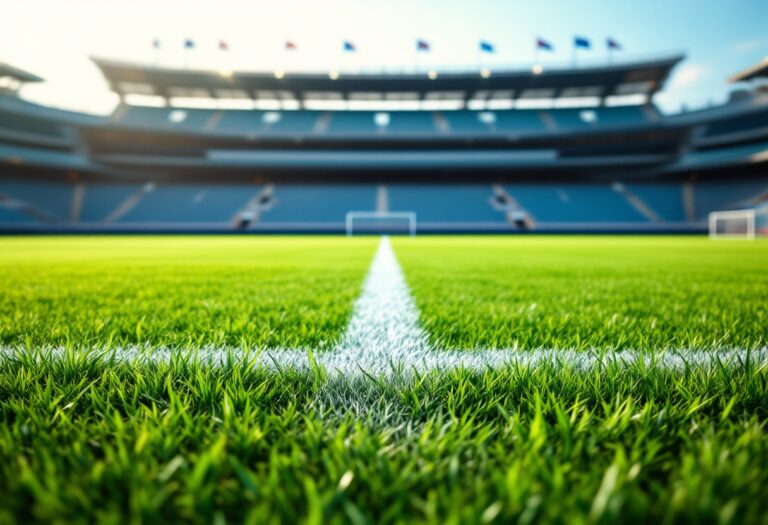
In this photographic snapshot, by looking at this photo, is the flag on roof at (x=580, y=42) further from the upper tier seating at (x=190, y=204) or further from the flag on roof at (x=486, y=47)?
the upper tier seating at (x=190, y=204)

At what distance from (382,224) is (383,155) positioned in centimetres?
585

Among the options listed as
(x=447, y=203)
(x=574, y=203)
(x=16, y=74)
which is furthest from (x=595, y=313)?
(x=16, y=74)

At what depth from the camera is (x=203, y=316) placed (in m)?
1.56

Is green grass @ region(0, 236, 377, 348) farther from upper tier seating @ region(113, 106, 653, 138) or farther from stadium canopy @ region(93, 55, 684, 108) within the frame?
stadium canopy @ region(93, 55, 684, 108)

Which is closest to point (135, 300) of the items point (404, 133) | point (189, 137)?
point (404, 133)

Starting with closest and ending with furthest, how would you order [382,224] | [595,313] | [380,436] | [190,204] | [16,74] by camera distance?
1. [380,436]
2. [595,313]
3. [16,74]
4. [382,224]
5. [190,204]

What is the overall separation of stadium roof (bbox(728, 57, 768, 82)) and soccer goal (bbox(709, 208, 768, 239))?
1021 cm

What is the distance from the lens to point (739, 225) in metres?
22.0

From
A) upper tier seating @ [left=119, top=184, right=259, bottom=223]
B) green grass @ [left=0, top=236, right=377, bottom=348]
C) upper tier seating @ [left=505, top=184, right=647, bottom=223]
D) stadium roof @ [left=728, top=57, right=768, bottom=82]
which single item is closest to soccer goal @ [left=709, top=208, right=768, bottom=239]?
upper tier seating @ [left=505, top=184, right=647, bottom=223]

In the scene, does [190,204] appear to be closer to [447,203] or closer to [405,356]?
[447,203]

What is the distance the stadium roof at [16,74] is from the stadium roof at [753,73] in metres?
47.3

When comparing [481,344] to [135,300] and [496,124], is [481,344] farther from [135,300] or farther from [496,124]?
[496,124]

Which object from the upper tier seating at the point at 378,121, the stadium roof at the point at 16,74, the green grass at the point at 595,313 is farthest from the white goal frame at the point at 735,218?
the stadium roof at the point at 16,74

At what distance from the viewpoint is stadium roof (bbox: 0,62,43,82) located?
24891mm
